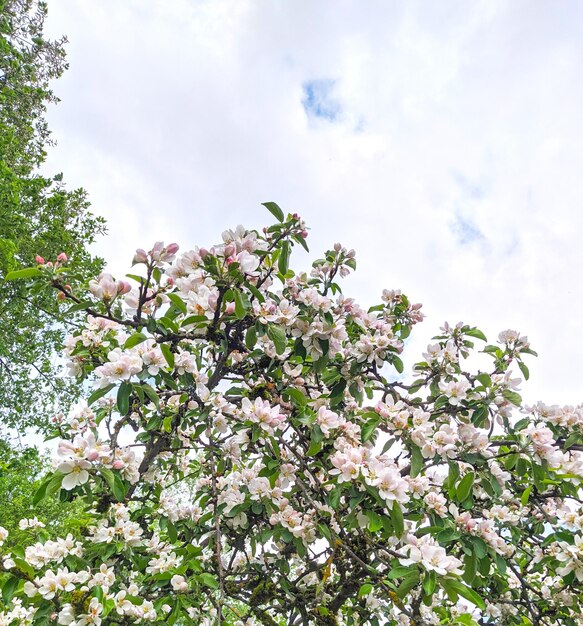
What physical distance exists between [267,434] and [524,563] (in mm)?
2009

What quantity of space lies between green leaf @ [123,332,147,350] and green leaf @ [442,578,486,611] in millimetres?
1276

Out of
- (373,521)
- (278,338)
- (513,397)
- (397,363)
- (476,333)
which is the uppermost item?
(476,333)

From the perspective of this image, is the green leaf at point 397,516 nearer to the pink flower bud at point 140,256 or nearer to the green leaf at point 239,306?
the green leaf at point 239,306

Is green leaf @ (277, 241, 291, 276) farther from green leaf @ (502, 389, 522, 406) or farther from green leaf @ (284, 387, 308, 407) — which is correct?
green leaf @ (502, 389, 522, 406)

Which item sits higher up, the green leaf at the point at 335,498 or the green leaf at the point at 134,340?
the green leaf at the point at 134,340

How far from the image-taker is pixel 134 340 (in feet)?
5.24

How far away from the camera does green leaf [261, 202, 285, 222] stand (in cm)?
190

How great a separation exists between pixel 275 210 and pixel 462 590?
1507 millimetres

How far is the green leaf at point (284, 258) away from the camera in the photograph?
1.97 m

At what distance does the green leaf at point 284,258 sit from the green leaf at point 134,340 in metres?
0.65

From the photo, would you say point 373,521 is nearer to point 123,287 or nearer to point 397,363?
point 397,363

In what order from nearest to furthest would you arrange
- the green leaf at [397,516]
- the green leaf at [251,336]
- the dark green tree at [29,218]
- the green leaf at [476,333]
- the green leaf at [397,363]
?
the green leaf at [397,516]
the green leaf at [251,336]
the green leaf at [397,363]
the green leaf at [476,333]
the dark green tree at [29,218]

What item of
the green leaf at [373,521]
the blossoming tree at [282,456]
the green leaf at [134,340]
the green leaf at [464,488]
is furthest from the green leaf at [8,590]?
the green leaf at [464,488]

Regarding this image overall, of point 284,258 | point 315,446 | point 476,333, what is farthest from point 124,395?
point 476,333
